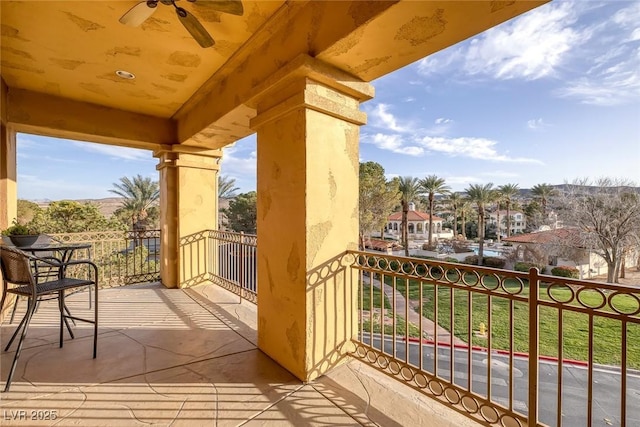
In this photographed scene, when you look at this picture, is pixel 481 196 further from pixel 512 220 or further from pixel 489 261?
pixel 512 220

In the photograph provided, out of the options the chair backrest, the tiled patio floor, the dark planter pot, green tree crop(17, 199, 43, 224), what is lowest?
the tiled patio floor

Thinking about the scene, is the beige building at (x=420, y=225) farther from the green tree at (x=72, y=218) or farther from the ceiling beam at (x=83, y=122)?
the ceiling beam at (x=83, y=122)

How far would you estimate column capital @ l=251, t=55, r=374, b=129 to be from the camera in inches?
77.5

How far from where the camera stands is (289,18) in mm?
2098

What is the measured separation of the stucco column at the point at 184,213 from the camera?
A: 15.1 feet

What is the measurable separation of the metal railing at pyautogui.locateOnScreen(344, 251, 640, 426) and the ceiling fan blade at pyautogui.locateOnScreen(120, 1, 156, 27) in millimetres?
2187

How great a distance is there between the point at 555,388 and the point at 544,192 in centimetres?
1612

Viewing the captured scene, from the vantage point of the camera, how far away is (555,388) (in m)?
6.08

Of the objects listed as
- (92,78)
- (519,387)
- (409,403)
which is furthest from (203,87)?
(519,387)

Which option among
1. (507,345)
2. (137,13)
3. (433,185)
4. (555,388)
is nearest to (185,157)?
(137,13)

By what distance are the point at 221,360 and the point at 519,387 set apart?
260 inches

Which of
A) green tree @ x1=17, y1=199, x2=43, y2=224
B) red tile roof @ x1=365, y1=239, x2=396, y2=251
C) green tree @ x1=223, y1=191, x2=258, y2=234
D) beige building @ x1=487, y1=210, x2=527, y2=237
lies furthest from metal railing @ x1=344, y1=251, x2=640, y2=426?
beige building @ x1=487, y1=210, x2=527, y2=237

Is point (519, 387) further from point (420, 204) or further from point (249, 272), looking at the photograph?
point (420, 204)

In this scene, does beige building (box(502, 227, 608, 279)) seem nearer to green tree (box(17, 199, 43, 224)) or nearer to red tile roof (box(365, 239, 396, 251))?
red tile roof (box(365, 239, 396, 251))
